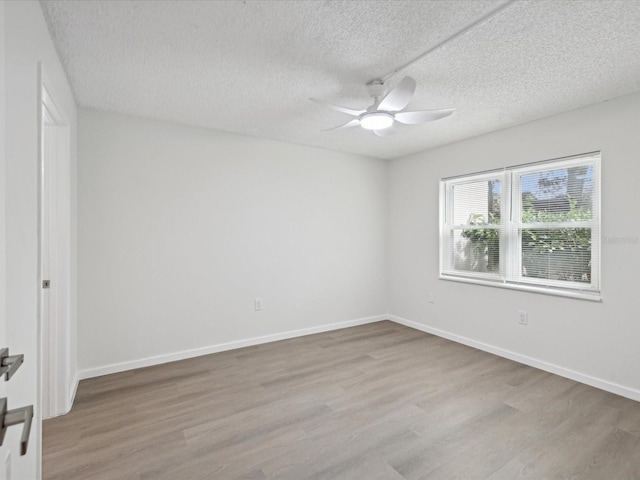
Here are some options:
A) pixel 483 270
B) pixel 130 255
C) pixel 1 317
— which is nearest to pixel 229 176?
pixel 130 255

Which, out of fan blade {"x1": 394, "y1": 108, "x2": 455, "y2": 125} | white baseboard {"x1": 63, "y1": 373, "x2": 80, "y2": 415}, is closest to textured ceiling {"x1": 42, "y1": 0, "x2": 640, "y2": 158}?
fan blade {"x1": 394, "y1": 108, "x2": 455, "y2": 125}

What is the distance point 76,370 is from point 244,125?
2793mm

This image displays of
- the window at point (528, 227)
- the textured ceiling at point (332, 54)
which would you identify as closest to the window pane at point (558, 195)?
the window at point (528, 227)

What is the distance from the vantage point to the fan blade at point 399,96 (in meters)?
1.91

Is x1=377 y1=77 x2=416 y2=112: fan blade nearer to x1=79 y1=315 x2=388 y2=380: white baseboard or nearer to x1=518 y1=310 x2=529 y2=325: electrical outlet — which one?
x1=518 y1=310 x2=529 y2=325: electrical outlet

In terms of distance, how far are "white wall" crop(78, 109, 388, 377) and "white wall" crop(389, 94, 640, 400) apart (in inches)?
34.3

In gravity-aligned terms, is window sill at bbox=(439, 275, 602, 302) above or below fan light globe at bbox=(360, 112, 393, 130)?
below

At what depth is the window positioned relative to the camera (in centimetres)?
286

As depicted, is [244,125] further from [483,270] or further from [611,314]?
[611,314]

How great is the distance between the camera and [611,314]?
2.63 m

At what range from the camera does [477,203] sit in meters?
3.78

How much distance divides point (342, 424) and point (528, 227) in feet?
8.90

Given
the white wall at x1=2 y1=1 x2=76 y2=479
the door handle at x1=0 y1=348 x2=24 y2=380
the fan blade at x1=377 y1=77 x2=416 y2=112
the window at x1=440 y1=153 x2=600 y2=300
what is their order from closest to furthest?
the door handle at x1=0 y1=348 x2=24 y2=380, the white wall at x1=2 y1=1 x2=76 y2=479, the fan blade at x1=377 y1=77 x2=416 y2=112, the window at x1=440 y1=153 x2=600 y2=300

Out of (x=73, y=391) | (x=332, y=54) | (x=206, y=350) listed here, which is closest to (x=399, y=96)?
(x=332, y=54)
